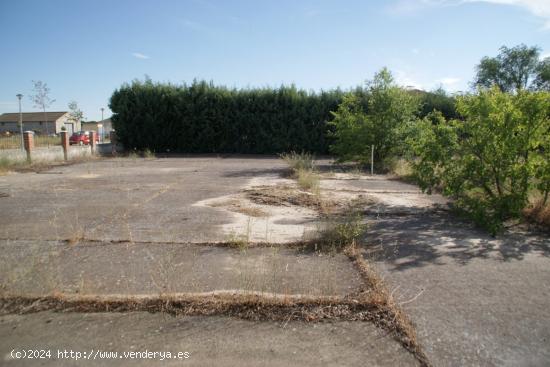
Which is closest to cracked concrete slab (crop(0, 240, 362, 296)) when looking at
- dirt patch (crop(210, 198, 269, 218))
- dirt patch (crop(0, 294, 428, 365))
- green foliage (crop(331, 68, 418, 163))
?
dirt patch (crop(0, 294, 428, 365))

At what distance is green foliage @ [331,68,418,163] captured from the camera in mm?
13430

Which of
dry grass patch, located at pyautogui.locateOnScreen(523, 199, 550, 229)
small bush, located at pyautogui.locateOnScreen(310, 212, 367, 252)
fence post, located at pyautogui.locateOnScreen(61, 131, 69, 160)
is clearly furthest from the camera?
fence post, located at pyautogui.locateOnScreen(61, 131, 69, 160)

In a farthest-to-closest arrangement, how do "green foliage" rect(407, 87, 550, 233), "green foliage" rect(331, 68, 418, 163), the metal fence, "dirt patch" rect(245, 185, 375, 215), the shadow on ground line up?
the metal fence < "green foliage" rect(331, 68, 418, 163) < "dirt patch" rect(245, 185, 375, 215) < "green foliage" rect(407, 87, 550, 233) < the shadow on ground

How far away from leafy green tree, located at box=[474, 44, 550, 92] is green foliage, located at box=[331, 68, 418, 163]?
37411mm

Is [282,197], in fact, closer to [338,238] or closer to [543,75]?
[338,238]

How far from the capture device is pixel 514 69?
45.5 meters

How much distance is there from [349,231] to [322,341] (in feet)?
7.34

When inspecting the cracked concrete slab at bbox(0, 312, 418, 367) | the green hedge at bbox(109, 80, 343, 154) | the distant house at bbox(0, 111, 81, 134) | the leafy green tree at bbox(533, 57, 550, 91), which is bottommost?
the cracked concrete slab at bbox(0, 312, 418, 367)

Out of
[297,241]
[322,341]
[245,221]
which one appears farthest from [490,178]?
[322,341]

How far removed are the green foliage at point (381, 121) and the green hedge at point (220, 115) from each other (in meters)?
8.13

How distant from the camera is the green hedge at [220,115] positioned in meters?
22.1

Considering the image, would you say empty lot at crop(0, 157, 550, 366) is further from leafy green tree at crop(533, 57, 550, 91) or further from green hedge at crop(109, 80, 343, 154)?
leafy green tree at crop(533, 57, 550, 91)

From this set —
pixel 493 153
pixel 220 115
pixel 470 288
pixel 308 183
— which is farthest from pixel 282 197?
pixel 220 115

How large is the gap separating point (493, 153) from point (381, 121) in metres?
8.34
